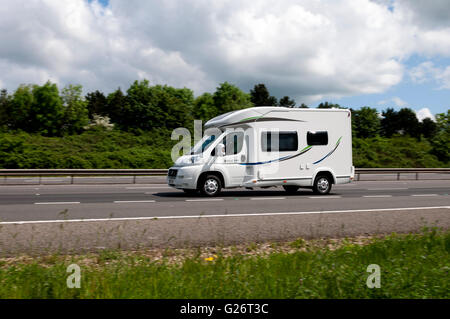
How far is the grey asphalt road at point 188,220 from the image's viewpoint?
6.43 m

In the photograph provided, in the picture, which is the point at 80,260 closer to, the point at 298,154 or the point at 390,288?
the point at 390,288

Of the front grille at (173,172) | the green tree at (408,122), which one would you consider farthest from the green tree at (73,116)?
the green tree at (408,122)

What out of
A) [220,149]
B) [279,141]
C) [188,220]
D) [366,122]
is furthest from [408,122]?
[188,220]

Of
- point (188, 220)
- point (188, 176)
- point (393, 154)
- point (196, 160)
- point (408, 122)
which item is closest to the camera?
point (188, 220)

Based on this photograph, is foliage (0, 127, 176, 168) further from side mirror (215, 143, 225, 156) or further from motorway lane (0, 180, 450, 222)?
Result: side mirror (215, 143, 225, 156)

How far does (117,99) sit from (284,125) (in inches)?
2907

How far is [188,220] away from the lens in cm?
818

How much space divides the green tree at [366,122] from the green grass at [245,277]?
249ft

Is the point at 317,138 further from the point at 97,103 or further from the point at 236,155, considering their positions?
the point at 97,103

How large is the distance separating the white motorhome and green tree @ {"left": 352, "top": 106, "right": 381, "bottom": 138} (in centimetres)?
6657

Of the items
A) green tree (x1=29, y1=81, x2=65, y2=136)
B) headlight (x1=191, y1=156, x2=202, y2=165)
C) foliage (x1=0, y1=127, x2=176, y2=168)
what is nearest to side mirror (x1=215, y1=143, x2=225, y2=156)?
headlight (x1=191, y1=156, x2=202, y2=165)

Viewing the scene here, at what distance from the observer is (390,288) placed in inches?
143

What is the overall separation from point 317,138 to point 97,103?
8896 cm
